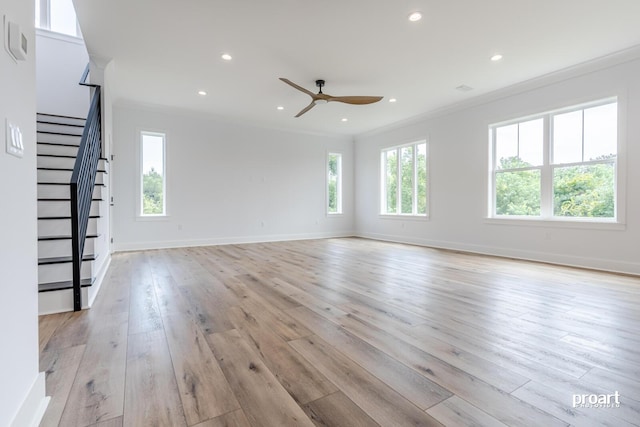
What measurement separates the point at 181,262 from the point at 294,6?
3.90 meters

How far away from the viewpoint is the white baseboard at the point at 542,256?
4.09 meters

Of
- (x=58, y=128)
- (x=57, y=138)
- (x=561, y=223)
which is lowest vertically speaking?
(x=561, y=223)

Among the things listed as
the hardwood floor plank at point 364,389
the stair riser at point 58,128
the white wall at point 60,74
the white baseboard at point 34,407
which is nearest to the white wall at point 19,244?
the white baseboard at point 34,407

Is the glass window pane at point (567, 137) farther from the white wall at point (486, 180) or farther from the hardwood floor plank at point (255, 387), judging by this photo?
the hardwood floor plank at point (255, 387)

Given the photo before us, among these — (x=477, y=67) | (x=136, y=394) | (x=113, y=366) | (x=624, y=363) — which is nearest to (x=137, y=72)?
(x=113, y=366)

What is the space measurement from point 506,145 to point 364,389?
5.54 metres

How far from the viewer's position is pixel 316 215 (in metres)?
8.42

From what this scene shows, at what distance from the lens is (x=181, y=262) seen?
4793 mm

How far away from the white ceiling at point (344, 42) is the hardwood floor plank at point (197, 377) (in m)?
3.10

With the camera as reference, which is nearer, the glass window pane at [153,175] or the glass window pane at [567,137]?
the glass window pane at [567,137]

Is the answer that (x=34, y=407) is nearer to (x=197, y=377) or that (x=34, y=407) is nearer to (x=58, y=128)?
(x=197, y=377)

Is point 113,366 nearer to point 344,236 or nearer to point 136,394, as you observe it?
point 136,394

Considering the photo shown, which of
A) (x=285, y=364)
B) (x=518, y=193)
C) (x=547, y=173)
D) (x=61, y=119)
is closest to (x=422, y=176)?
(x=518, y=193)

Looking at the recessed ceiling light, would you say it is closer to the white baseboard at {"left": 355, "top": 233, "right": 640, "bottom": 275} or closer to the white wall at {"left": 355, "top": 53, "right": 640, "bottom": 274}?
the white wall at {"left": 355, "top": 53, "right": 640, "bottom": 274}
